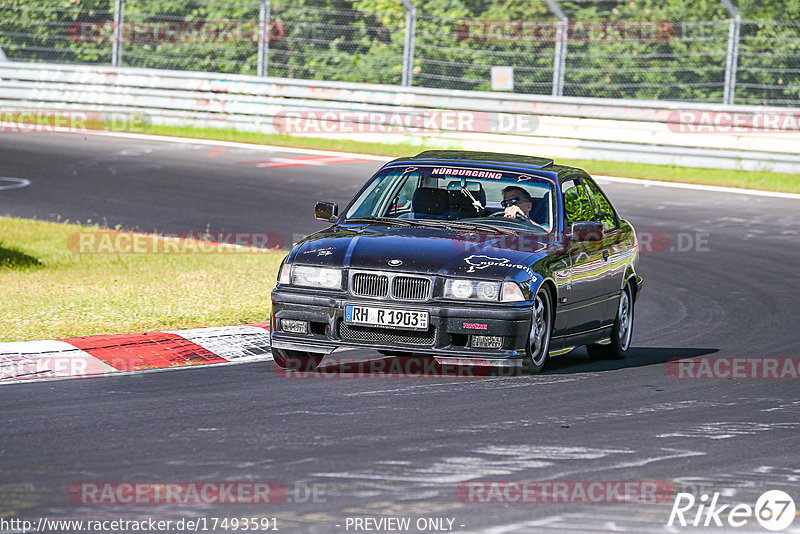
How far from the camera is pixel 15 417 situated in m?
7.13

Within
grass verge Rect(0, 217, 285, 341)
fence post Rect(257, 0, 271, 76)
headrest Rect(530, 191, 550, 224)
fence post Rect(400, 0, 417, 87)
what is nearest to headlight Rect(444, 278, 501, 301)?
headrest Rect(530, 191, 550, 224)

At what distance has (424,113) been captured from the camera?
2441 centimetres

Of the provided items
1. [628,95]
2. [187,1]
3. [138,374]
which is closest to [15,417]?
[138,374]

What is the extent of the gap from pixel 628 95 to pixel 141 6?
9.78m

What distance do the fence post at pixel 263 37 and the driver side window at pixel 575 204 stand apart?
52.0 ft

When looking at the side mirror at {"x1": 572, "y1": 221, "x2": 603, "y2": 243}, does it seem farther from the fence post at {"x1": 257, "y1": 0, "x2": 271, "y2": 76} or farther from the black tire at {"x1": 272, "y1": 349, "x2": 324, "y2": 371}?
the fence post at {"x1": 257, "y1": 0, "x2": 271, "y2": 76}

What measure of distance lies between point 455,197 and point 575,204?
97cm

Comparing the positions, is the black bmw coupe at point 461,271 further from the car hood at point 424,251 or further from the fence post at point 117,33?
the fence post at point 117,33

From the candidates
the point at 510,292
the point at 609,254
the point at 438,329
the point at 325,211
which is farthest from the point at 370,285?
the point at 609,254

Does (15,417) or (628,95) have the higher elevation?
(628,95)

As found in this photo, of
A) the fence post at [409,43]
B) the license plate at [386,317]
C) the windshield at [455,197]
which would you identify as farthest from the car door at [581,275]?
the fence post at [409,43]

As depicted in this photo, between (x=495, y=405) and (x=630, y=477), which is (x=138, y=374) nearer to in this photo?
(x=495, y=405)

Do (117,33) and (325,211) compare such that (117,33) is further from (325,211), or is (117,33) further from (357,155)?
(325,211)

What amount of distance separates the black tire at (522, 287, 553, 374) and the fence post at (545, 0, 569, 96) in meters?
14.4
